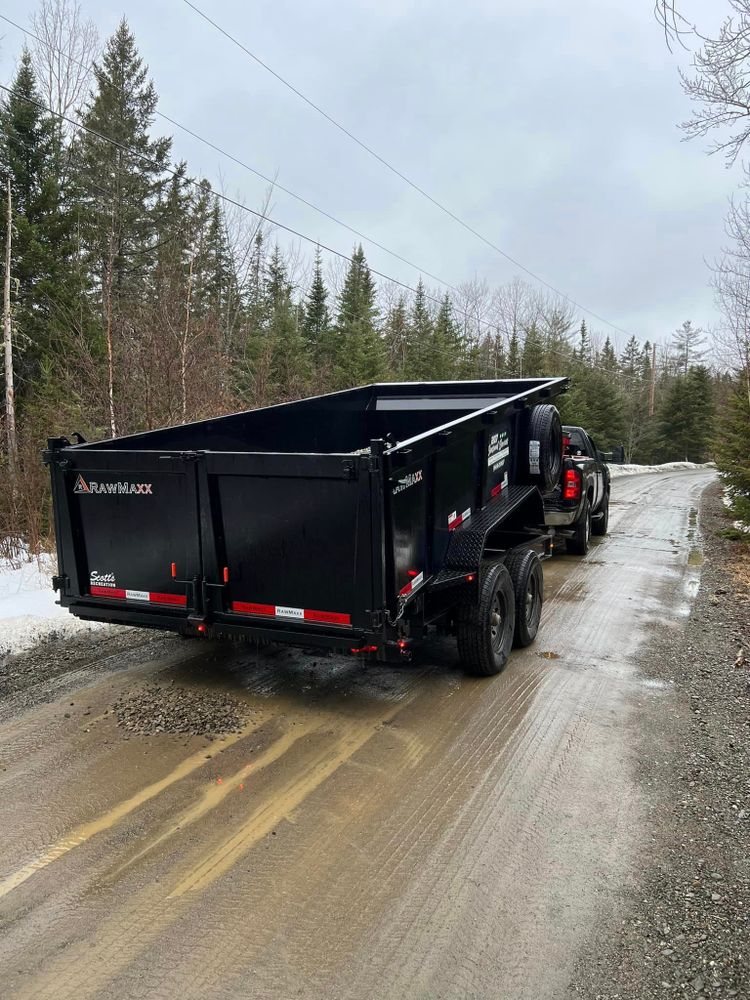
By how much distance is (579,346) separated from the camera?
6203cm

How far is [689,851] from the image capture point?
3373 mm

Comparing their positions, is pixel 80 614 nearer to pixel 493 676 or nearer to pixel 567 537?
pixel 493 676

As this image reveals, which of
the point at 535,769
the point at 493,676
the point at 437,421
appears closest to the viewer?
the point at 535,769

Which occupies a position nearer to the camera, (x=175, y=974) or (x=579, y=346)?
(x=175, y=974)

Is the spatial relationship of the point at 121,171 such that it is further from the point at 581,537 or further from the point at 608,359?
the point at 608,359

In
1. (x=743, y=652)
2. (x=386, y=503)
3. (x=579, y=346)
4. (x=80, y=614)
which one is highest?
(x=579, y=346)

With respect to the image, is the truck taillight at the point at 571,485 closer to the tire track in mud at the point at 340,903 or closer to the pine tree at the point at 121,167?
the tire track in mud at the point at 340,903

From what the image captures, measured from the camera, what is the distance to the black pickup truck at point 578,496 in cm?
1053

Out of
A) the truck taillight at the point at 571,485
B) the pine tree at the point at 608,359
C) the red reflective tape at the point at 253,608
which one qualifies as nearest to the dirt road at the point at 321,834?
the red reflective tape at the point at 253,608

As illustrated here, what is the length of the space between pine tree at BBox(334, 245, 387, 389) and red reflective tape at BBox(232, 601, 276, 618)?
24419mm

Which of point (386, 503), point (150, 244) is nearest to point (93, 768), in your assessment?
point (386, 503)

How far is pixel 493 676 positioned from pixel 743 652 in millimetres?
2637

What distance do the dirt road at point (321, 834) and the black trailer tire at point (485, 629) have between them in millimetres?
156

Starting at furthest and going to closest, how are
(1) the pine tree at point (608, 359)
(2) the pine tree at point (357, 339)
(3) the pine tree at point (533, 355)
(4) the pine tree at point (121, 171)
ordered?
1. (1) the pine tree at point (608, 359)
2. (3) the pine tree at point (533, 355)
3. (2) the pine tree at point (357, 339)
4. (4) the pine tree at point (121, 171)
